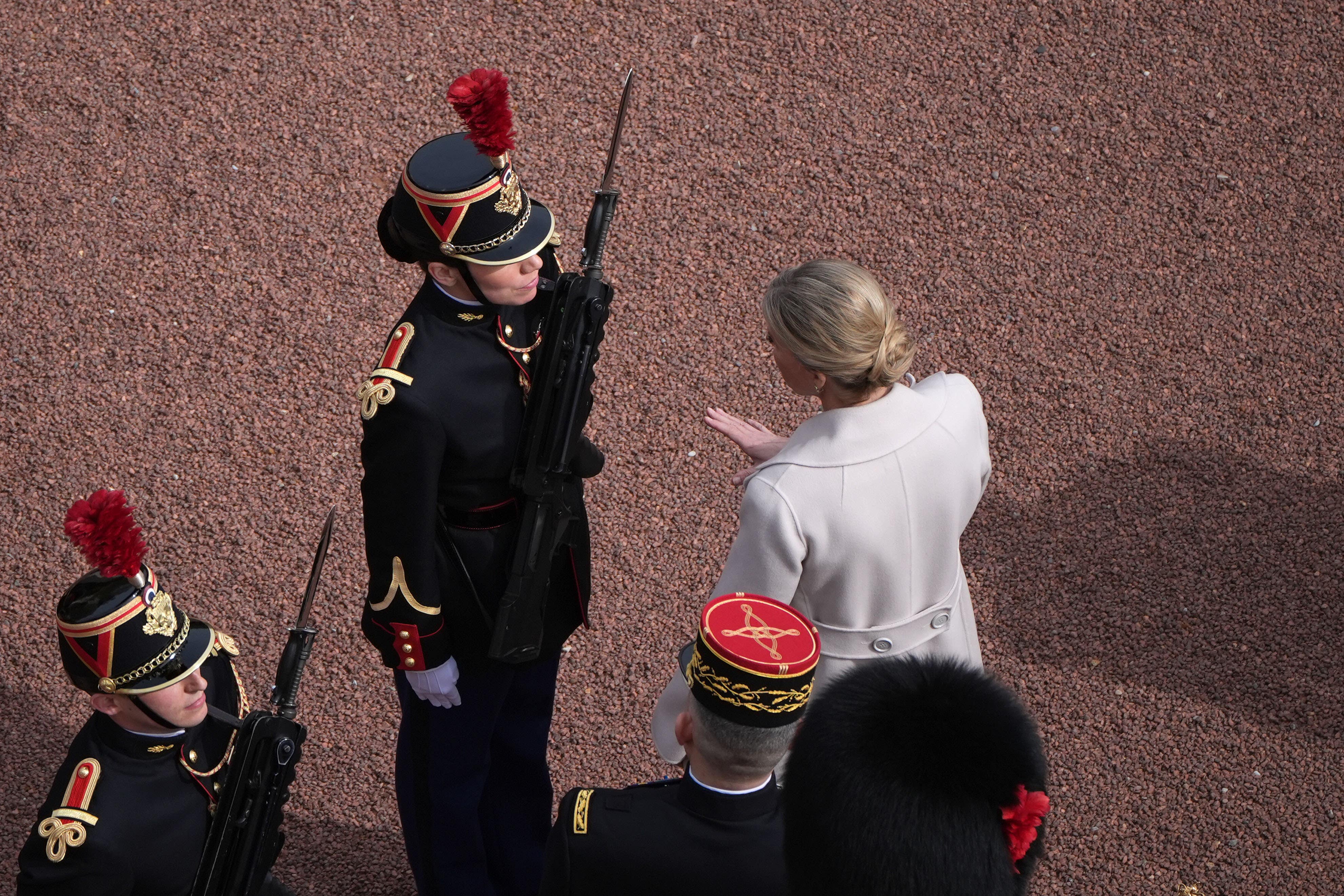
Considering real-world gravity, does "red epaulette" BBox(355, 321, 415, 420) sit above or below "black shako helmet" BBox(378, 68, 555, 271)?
below

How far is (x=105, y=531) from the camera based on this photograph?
265cm

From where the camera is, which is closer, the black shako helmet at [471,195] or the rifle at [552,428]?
the black shako helmet at [471,195]

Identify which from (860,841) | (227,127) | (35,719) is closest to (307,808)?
(35,719)

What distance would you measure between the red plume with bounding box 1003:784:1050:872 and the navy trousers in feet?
5.78

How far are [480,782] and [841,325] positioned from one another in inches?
68.2

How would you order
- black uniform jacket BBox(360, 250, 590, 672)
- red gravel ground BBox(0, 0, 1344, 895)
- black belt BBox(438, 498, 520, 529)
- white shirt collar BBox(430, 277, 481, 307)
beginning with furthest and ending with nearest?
red gravel ground BBox(0, 0, 1344, 895)
black belt BBox(438, 498, 520, 529)
white shirt collar BBox(430, 277, 481, 307)
black uniform jacket BBox(360, 250, 590, 672)

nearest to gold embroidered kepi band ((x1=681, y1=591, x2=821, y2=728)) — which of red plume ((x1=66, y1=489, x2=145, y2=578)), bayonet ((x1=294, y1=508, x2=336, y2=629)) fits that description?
bayonet ((x1=294, y1=508, x2=336, y2=629))

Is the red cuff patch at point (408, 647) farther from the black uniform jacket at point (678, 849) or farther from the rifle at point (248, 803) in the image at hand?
the black uniform jacket at point (678, 849)

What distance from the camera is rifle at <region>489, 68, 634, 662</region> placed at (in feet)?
10.1

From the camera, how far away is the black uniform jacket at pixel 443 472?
9.68 feet

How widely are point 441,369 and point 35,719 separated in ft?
7.58

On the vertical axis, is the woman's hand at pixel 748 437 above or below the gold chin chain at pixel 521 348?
below

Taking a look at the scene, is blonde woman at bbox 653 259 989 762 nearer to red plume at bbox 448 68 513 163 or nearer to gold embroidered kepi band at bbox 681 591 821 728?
gold embroidered kepi band at bbox 681 591 821 728

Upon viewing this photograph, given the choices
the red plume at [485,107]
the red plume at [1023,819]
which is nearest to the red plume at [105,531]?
the red plume at [485,107]
